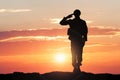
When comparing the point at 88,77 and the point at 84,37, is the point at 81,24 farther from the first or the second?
the point at 88,77

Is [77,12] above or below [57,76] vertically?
above

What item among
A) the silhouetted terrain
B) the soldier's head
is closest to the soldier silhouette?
the soldier's head

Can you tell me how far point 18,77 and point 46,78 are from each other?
1700 millimetres

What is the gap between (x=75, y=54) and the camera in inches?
699

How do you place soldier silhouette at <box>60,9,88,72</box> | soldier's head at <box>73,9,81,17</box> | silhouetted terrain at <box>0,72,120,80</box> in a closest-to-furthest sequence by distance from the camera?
soldier's head at <box>73,9,81,17</box> → soldier silhouette at <box>60,9,88,72</box> → silhouetted terrain at <box>0,72,120,80</box>

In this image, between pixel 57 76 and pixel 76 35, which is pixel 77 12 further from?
pixel 57 76

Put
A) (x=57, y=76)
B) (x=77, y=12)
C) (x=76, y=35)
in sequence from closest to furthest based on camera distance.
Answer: (x=77, y=12)
(x=76, y=35)
(x=57, y=76)

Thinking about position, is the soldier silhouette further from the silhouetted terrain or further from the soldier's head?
the silhouetted terrain

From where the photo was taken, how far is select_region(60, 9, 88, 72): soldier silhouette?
17281 mm

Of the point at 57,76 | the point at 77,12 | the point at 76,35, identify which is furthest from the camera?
the point at 57,76

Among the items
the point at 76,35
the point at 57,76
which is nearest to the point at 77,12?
the point at 76,35

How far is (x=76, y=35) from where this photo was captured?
17531 mm

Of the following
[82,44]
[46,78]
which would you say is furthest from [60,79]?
[82,44]

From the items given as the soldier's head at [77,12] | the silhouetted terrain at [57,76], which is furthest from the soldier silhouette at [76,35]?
the silhouetted terrain at [57,76]
